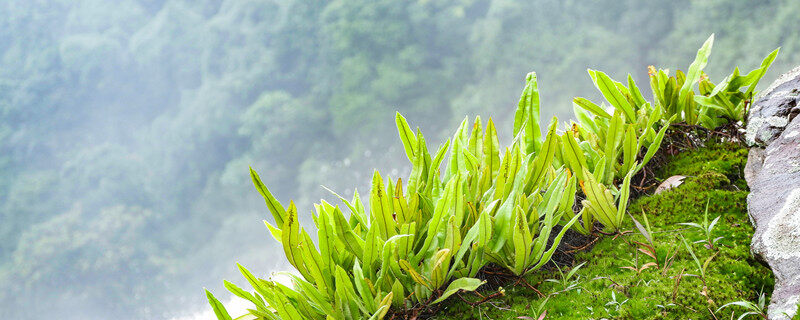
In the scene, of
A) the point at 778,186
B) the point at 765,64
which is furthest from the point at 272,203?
the point at 765,64

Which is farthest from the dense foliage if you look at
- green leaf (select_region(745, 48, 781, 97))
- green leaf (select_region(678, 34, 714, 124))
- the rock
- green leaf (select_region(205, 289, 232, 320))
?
green leaf (select_region(745, 48, 781, 97))

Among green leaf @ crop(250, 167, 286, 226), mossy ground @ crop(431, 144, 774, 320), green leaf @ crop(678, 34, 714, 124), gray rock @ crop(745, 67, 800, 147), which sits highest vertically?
green leaf @ crop(250, 167, 286, 226)

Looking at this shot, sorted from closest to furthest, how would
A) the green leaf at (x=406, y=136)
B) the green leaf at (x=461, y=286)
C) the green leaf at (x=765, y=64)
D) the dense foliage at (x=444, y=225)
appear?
the green leaf at (x=461, y=286) → the dense foliage at (x=444, y=225) → the green leaf at (x=406, y=136) → the green leaf at (x=765, y=64)

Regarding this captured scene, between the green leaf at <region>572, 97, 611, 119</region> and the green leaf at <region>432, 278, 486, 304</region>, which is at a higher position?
the green leaf at <region>572, 97, 611, 119</region>

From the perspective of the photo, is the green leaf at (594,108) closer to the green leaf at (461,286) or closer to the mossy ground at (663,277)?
the mossy ground at (663,277)

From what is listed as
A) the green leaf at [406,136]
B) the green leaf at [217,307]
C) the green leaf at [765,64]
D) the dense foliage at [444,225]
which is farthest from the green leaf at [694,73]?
the green leaf at [217,307]

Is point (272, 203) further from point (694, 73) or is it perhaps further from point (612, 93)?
point (694, 73)

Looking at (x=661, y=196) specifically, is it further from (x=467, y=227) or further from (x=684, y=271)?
(x=467, y=227)

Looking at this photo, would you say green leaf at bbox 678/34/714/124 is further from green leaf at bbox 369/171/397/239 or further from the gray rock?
green leaf at bbox 369/171/397/239
